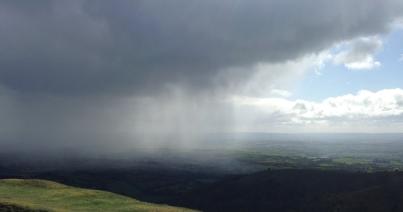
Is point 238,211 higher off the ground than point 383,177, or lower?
lower

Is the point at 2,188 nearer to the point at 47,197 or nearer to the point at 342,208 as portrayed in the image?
the point at 47,197

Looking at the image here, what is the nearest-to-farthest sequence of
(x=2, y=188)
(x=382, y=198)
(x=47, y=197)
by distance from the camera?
1. (x=47, y=197)
2. (x=2, y=188)
3. (x=382, y=198)

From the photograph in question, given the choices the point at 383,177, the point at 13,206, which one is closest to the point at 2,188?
the point at 13,206

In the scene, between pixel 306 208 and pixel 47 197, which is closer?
pixel 47 197

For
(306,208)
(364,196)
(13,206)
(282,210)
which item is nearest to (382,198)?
(364,196)

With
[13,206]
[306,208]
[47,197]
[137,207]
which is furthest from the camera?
[306,208]

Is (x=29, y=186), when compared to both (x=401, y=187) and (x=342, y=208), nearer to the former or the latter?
(x=342, y=208)
